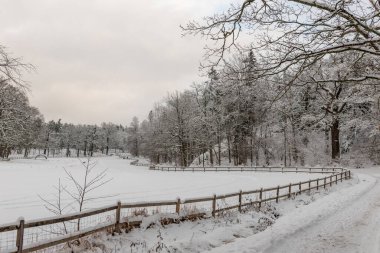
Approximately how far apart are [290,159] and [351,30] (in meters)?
51.4

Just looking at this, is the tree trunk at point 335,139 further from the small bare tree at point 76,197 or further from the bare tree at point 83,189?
the small bare tree at point 76,197

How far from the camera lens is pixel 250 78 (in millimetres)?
8641

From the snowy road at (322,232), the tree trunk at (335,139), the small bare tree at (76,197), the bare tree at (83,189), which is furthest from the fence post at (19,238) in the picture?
the tree trunk at (335,139)

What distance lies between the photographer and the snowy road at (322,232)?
10.4m

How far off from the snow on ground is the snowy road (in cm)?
3

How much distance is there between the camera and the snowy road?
1043 cm

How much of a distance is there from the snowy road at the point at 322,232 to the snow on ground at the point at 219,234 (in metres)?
0.03

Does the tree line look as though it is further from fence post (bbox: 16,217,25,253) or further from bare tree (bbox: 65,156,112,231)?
fence post (bbox: 16,217,25,253)

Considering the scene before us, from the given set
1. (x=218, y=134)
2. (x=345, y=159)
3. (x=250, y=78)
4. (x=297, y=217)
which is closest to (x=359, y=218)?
(x=297, y=217)

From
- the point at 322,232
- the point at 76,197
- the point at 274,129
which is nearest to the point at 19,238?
the point at 322,232

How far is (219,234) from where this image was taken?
1192cm

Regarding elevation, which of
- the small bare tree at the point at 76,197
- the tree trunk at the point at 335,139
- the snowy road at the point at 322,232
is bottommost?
the snowy road at the point at 322,232

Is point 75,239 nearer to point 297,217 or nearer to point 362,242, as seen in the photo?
point 362,242

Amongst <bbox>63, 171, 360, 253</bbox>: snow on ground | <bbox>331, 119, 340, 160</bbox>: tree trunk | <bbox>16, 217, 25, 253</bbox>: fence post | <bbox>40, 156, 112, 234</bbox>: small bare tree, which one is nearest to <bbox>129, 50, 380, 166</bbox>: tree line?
<bbox>331, 119, 340, 160</bbox>: tree trunk
